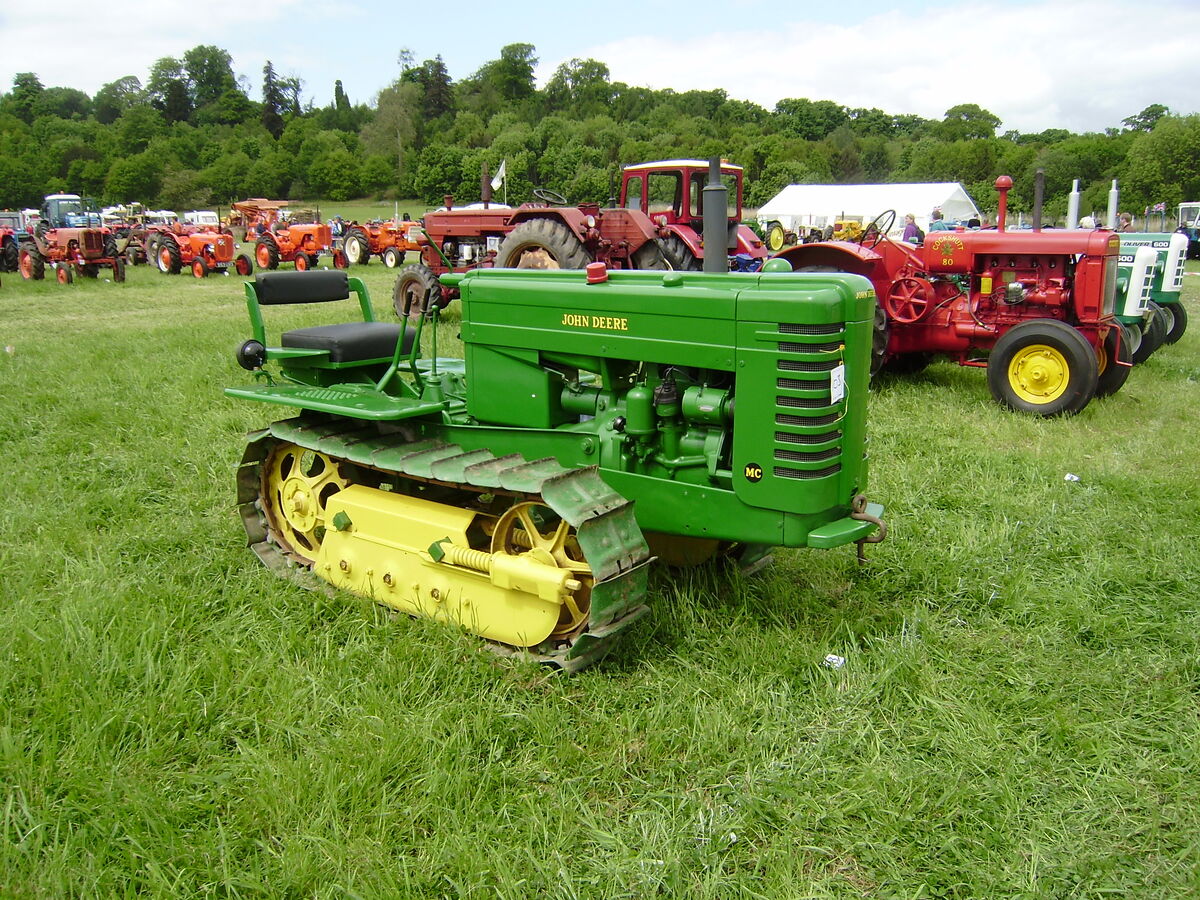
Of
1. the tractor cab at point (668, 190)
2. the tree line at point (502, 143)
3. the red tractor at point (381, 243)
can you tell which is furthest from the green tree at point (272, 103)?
the tractor cab at point (668, 190)

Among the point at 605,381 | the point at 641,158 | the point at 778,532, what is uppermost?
the point at 641,158

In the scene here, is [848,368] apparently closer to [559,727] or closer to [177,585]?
[559,727]

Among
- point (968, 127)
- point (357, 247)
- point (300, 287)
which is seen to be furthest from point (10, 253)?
point (968, 127)

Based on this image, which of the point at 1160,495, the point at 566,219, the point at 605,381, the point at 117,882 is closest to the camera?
the point at 117,882

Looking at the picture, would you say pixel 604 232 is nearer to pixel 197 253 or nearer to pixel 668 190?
pixel 668 190

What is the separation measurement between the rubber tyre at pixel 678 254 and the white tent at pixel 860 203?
1996cm

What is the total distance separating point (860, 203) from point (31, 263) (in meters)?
26.1

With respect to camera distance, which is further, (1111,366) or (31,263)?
(31,263)

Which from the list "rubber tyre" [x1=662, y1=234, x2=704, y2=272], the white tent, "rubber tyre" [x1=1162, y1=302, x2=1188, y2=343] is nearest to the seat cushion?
"rubber tyre" [x1=662, y1=234, x2=704, y2=272]

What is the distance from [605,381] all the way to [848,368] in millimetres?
1038

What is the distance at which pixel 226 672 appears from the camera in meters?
3.33

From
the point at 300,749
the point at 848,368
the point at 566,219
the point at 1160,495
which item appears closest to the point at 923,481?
the point at 1160,495

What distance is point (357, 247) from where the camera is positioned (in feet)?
73.8

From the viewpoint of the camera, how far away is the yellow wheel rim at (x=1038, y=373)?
7.41 m
